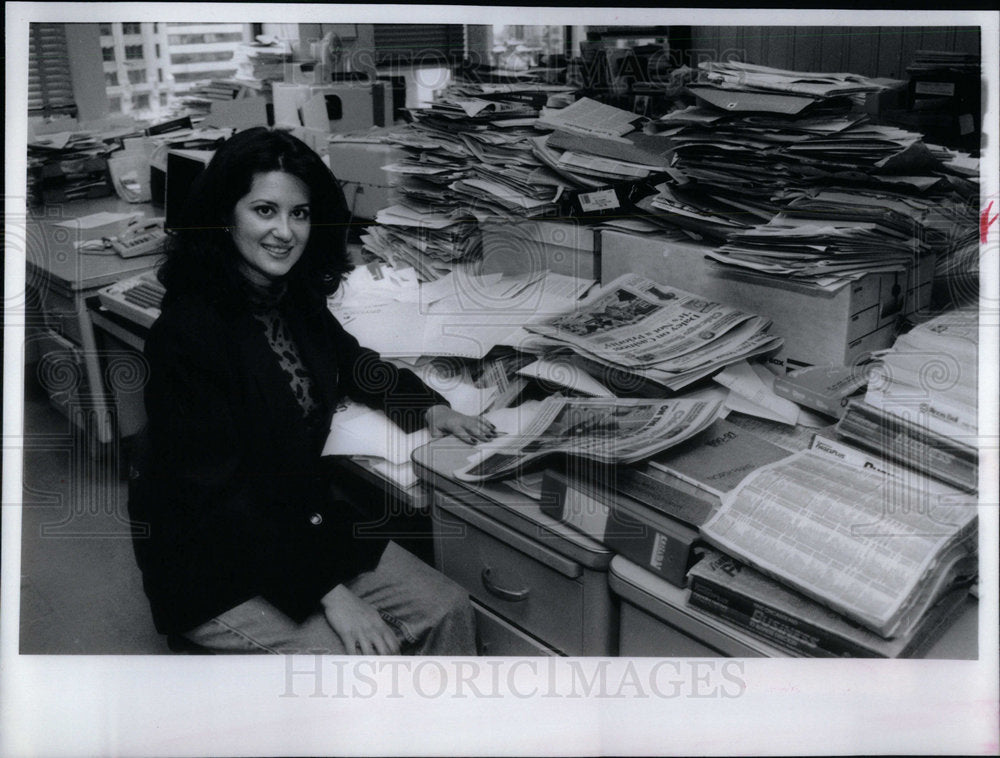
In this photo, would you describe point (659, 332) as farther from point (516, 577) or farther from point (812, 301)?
point (516, 577)

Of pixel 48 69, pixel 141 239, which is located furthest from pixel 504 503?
pixel 48 69

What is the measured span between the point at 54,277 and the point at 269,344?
0.39 meters

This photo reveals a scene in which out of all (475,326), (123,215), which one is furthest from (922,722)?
(123,215)

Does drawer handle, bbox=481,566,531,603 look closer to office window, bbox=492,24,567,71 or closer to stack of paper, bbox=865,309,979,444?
stack of paper, bbox=865,309,979,444

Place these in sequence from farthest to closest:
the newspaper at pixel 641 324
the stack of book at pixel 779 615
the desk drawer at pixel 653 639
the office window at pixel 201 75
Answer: the office window at pixel 201 75
the newspaper at pixel 641 324
the desk drawer at pixel 653 639
the stack of book at pixel 779 615

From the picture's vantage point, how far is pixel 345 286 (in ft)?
4.41

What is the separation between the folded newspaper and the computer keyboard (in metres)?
0.59

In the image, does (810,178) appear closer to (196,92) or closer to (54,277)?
(196,92)

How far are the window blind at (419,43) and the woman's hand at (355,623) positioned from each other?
2.71 ft

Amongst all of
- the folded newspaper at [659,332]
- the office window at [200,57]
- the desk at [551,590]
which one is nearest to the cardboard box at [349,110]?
the office window at [200,57]

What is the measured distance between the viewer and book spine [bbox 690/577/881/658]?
1.02 m

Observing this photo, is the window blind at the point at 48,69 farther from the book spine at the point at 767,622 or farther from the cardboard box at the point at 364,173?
the book spine at the point at 767,622

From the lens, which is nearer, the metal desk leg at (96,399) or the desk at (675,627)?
the desk at (675,627)

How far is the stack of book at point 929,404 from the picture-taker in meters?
1.17
